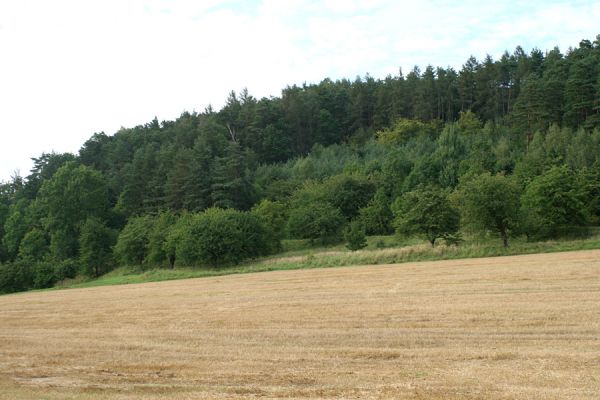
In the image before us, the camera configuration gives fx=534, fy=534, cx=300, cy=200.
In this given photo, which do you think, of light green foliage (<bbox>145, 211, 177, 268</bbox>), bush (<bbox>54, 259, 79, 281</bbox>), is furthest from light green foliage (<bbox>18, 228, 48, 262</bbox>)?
light green foliage (<bbox>145, 211, 177, 268</bbox>)

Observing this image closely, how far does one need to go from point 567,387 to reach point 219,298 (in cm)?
2377

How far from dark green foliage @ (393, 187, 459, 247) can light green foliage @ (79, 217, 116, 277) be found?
49271 millimetres

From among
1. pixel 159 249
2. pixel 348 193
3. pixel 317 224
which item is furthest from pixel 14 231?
pixel 348 193

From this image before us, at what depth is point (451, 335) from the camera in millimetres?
16984

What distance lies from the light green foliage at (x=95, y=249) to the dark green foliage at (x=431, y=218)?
162ft

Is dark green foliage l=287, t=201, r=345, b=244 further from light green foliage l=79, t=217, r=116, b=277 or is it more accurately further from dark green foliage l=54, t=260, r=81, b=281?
dark green foliage l=54, t=260, r=81, b=281

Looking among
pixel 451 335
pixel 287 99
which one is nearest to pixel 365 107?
pixel 287 99

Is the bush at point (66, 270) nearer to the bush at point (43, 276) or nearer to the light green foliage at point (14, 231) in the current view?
the bush at point (43, 276)

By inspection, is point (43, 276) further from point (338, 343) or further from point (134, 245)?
point (338, 343)

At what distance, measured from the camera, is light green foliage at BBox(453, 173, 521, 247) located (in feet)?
172

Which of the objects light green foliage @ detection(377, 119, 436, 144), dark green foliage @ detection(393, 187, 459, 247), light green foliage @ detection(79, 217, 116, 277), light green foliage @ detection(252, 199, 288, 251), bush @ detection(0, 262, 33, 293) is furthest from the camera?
light green foliage @ detection(377, 119, 436, 144)

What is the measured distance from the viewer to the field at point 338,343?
1217cm

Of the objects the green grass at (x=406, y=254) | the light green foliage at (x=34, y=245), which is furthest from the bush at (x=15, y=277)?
the green grass at (x=406, y=254)

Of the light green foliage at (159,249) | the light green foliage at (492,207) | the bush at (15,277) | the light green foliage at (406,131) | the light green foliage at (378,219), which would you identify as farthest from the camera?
the light green foliage at (406,131)
